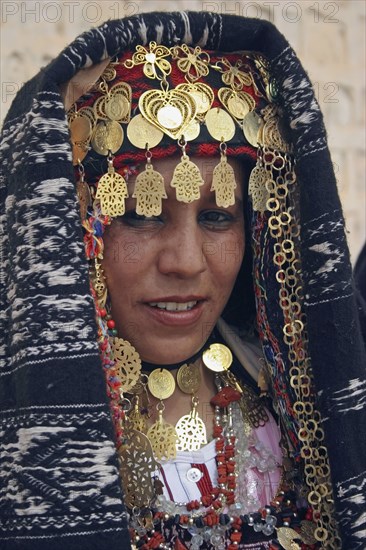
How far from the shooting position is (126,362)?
2.10 metres

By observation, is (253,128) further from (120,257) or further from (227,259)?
(120,257)

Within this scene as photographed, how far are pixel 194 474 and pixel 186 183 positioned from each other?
2.07 ft

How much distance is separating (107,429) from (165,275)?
0.38 metres

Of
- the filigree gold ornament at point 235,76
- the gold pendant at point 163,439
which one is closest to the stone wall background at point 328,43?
the filigree gold ornament at point 235,76

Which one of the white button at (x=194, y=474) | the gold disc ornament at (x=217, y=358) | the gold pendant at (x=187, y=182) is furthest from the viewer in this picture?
the gold disc ornament at (x=217, y=358)

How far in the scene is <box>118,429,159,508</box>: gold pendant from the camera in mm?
2043

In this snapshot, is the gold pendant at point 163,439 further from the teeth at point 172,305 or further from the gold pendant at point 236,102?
the gold pendant at point 236,102

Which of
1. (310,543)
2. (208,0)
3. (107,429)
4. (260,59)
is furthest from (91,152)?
(208,0)

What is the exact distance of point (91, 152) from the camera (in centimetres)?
206

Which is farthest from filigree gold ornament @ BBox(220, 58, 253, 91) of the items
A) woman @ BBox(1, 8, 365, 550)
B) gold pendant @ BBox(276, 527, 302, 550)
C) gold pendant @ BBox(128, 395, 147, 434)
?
gold pendant @ BBox(276, 527, 302, 550)

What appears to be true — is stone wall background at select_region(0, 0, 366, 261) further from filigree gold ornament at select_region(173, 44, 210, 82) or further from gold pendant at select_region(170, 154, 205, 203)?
gold pendant at select_region(170, 154, 205, 203)

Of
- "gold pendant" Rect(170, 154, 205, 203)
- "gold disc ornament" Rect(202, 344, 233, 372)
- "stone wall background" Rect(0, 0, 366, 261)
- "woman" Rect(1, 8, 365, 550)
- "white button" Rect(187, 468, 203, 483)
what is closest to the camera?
"woman" Rect(1, 8, 365, 550)

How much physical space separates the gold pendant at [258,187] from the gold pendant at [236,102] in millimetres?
124

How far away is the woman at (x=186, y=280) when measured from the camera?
73.9 inches
